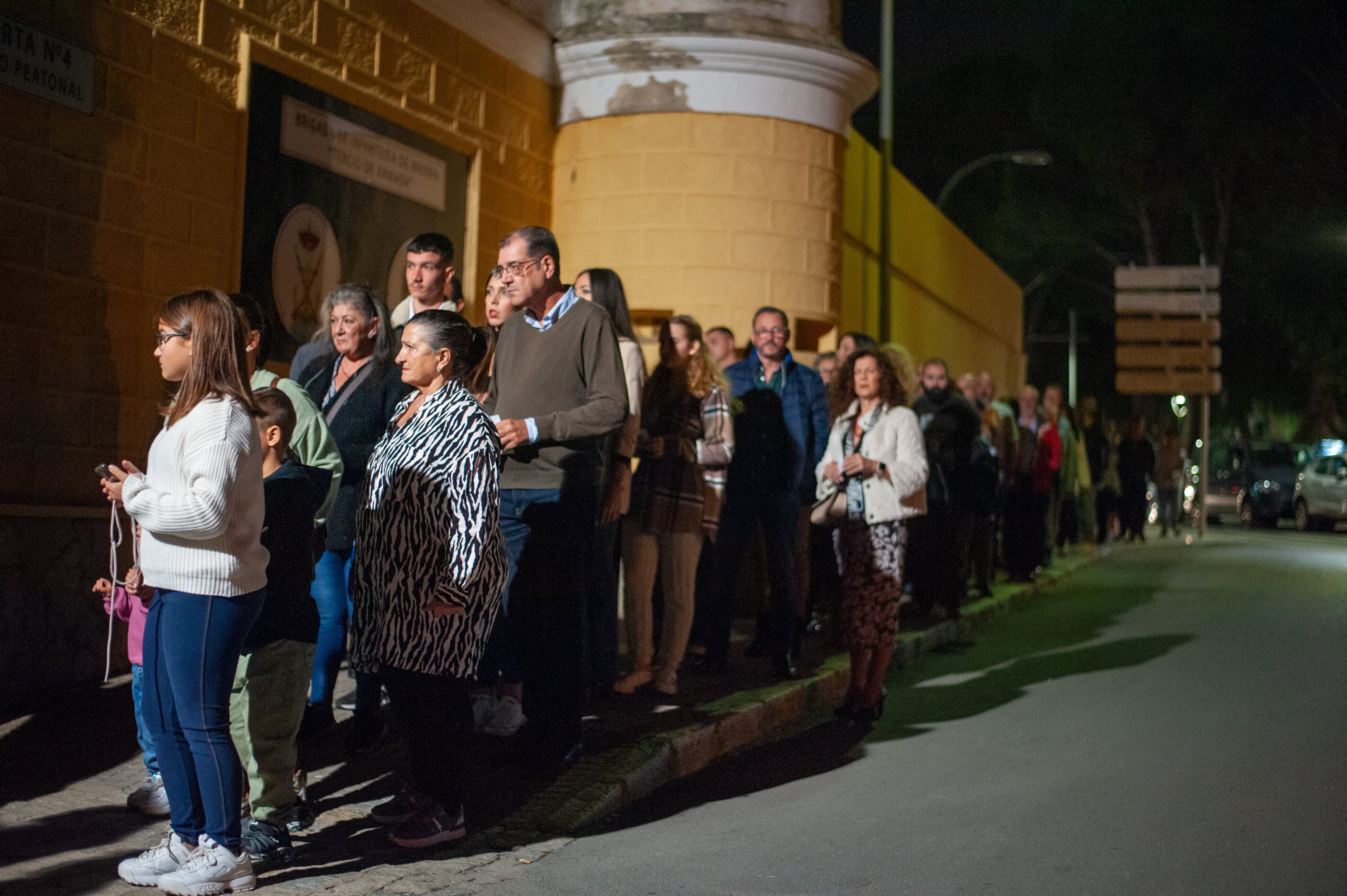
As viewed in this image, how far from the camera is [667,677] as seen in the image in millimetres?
7344

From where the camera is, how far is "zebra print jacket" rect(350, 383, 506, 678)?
4668 millimetres

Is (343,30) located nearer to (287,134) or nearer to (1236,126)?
(287,134)

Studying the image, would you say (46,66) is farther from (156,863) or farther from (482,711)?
(156,863)

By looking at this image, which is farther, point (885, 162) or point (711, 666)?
point (885, 162)

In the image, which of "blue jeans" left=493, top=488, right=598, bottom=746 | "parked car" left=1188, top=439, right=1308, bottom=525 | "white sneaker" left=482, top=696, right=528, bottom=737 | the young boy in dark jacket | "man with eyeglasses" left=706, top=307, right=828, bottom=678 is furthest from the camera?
"parked car" left=1188, top=439, right=1308, bottom=525

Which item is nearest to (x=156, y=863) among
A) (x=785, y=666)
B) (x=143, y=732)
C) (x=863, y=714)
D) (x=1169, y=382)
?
(x=143, y=732)

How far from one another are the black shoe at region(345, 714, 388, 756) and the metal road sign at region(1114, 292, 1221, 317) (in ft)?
69.9

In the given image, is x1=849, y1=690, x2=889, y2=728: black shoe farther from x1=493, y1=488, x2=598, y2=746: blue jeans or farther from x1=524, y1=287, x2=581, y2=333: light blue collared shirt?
x1=524, y1=287, x2=581, y2=333: light blue collared shirt

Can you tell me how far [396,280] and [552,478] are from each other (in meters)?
4.75

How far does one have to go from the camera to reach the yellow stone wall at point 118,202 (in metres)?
6.84

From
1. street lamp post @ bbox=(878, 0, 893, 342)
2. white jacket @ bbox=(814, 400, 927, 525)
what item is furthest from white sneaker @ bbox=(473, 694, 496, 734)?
street lamp post @ bbox=(878, 0, 893, 342)

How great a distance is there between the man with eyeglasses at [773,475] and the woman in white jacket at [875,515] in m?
0.60

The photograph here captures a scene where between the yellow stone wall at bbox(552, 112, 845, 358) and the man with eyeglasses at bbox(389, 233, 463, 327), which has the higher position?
the yellow stone wall at bbox(552, 112, 845, 358)

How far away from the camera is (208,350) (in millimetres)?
4191
